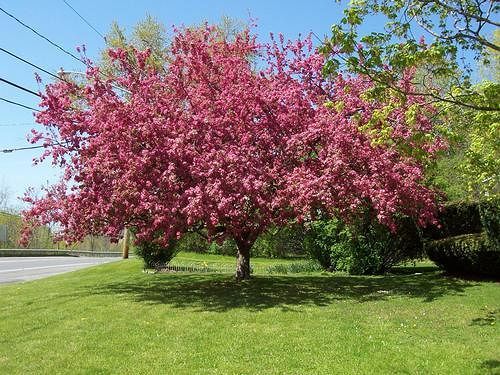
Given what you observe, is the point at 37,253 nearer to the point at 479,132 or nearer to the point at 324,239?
the point at 324,239

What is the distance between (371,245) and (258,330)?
994 centimetres

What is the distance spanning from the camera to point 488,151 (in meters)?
11.5

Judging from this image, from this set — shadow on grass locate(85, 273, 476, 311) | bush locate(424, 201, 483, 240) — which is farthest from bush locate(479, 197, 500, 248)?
bush locate(424, 201, 483, 240)

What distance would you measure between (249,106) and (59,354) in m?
7.21

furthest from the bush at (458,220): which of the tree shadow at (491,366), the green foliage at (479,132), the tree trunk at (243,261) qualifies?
the tree shadow at (491,366)

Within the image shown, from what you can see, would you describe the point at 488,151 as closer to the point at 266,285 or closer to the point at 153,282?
the point at 266,285

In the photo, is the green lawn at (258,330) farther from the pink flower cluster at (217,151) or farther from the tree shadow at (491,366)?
the pink flower cluster at (217,151)

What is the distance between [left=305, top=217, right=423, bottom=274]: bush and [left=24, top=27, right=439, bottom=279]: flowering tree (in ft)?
13.1

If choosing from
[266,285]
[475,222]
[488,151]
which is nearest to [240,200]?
[266,285]

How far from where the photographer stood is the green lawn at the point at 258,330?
6844 millimetres

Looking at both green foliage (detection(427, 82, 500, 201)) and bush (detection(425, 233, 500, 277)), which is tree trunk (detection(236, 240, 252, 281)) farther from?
green foliage (detection(427, 82, 500, 201))

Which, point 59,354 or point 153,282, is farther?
point 153,282

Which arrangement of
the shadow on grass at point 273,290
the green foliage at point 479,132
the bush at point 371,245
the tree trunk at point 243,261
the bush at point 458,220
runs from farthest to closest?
the bush at point 371,245
the bush at point 458,220
the tree trunk at point 243,261
the shadow on grass at point 273,290
the green foliage at point 479,132

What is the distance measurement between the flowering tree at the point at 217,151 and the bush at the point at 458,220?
10.7 feet
